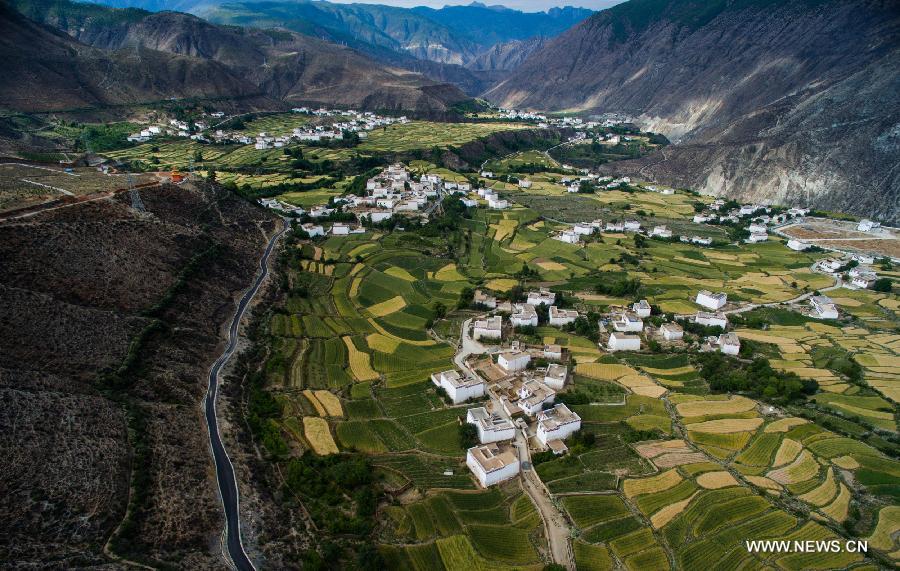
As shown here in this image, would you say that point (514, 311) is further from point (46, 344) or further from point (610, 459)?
point (46, 344)

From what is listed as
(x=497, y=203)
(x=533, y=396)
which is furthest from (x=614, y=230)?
(x=533, y=396)

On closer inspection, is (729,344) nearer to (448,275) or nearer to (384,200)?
(448,275)

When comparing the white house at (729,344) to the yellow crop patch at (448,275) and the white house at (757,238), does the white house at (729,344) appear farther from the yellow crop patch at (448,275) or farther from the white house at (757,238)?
the white house at (757,238)

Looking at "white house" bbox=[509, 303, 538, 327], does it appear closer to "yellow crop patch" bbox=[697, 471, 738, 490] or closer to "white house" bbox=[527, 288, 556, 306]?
"white house" bbox=[527, 288, 556, 306]

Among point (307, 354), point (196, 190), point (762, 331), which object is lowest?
point (307, 354)

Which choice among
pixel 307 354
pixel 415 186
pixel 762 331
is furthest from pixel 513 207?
pixel 307 354

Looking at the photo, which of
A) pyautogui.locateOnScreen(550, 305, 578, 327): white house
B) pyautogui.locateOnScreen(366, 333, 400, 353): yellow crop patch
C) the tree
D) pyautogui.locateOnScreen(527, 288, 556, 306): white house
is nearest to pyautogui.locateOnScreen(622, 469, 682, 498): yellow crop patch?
pyautogui.locateOnScreen(550, 305, 578, 327): white house

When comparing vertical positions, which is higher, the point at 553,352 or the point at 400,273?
the point at 400,273
